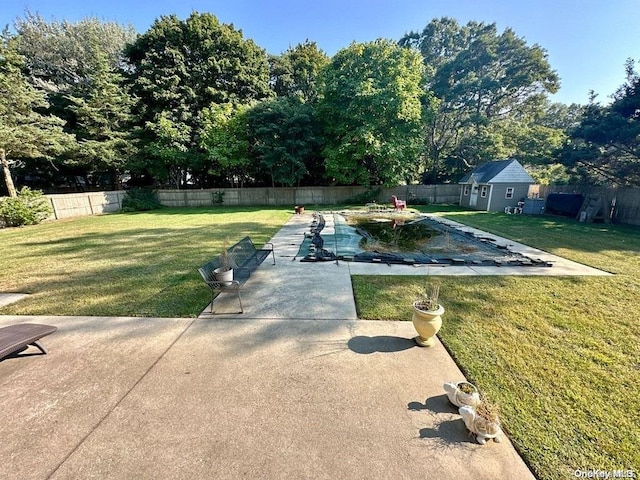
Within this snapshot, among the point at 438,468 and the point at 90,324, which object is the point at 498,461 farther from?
the point at 90,324

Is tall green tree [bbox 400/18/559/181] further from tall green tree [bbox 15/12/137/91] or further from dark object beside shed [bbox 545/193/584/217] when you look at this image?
tall green tree [bbox 15/12/137/91]

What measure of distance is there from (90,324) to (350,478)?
4.17 m

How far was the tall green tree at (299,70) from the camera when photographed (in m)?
24.2

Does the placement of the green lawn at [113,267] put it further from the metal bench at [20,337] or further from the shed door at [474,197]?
the shed door at [474,197]

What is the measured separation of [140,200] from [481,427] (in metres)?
23.1

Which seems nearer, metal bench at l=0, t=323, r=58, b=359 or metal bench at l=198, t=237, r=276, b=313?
metal bench at l=0, t=323, r=58, b=359

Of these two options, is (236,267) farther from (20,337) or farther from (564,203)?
(564,203)

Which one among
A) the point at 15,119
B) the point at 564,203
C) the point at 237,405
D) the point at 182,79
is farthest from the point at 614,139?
the point at 15,119

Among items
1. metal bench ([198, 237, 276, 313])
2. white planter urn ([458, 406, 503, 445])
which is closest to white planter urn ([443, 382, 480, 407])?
white planter urn ([458, 406, 503, 445])

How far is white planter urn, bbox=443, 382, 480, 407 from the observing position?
7.33 ft

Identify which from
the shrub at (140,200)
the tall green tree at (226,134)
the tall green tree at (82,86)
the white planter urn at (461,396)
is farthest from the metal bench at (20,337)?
the tall green tree at (82,86)

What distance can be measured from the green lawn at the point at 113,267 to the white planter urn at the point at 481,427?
3.85m

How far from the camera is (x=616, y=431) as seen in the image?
2156 millimetres

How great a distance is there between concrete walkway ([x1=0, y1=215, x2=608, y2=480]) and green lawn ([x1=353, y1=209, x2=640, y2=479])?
12.4 inches
